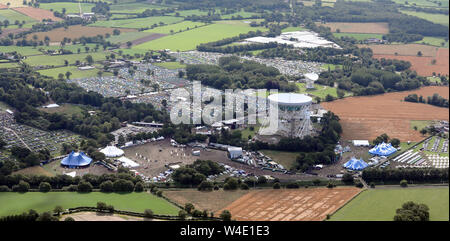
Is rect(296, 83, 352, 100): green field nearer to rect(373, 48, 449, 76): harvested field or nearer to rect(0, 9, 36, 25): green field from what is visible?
rect(373, 48, 449, 76): harvested field

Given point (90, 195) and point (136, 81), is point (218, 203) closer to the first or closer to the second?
point (90, 195)

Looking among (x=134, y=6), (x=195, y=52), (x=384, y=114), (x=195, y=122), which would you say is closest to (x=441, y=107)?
(x=384, y=114)

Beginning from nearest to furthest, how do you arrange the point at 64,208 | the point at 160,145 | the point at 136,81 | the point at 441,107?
the point at 64,208, the point at 160,145, the point at 441,107, the point at 136,81

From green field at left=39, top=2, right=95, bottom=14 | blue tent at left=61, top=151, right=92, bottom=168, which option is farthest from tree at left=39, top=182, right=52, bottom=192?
green field at left=39, top=2, right=95, bottom=14

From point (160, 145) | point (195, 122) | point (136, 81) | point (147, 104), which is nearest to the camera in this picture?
point (160, 145)

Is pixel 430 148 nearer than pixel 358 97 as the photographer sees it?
Yes


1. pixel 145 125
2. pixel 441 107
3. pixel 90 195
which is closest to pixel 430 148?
pixel 441 107

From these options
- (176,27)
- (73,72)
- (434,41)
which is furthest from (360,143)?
(176,27)

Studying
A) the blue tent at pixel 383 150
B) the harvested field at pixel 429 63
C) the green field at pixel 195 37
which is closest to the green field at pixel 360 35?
the harvested field at pixel 429 63
